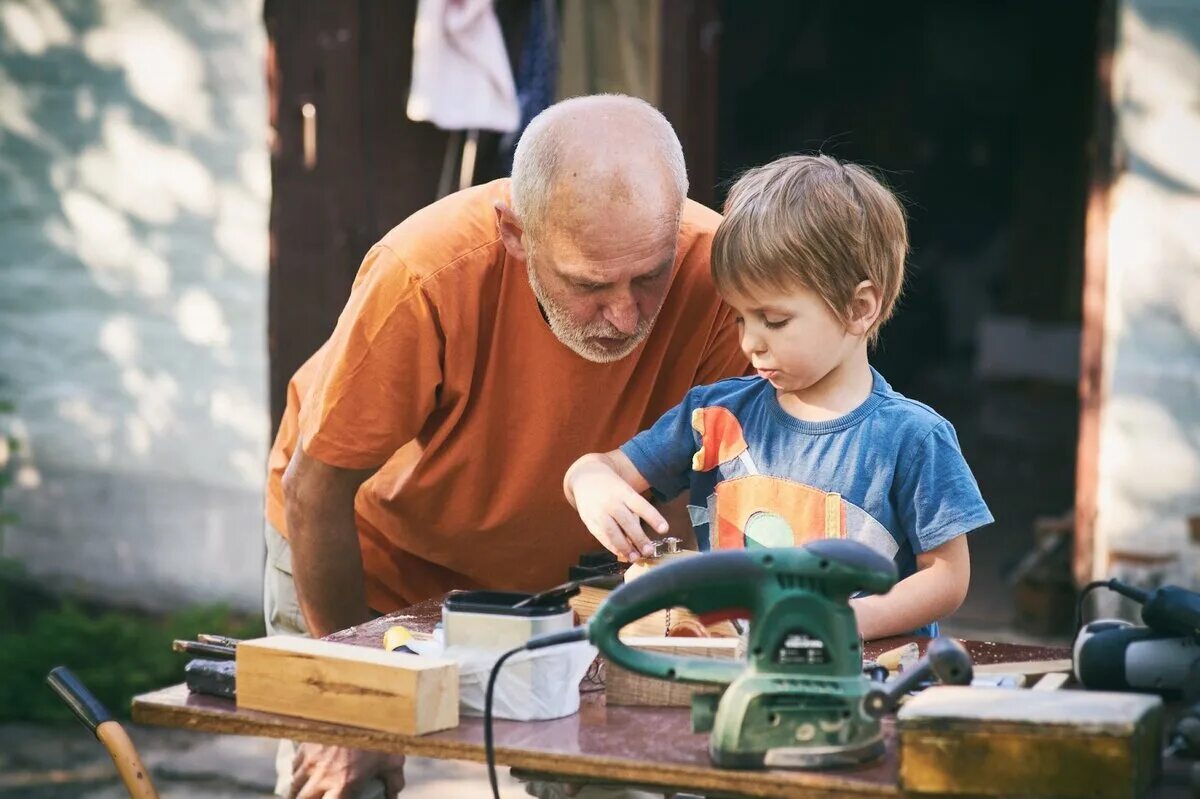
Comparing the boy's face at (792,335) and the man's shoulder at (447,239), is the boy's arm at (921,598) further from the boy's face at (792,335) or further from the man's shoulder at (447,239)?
the man's shoulder at (447,239)

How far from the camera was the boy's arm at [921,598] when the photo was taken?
94.2 inches

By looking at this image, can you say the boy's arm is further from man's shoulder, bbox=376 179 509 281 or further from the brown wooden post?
the brown wooden post

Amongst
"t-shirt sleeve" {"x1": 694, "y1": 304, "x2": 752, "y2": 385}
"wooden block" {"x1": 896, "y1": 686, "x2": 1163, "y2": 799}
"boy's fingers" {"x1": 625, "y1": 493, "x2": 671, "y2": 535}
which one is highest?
"t-shirt sleeve" {"x1": 694, "y1": 304, "x2": 752, "y2": 385}

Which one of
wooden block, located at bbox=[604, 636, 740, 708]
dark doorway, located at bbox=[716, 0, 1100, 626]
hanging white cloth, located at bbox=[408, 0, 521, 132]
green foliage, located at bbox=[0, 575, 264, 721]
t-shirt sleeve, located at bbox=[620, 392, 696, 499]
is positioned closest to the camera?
wooden block, located at bbox=[604, 636, 740, 708]

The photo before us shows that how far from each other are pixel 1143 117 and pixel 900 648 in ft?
10.5

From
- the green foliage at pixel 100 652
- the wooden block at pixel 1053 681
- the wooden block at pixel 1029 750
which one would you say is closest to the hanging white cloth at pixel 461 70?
the green foliage at pixel 100 652

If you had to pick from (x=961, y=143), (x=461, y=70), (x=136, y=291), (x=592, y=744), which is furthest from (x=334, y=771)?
(x=961, y=143)

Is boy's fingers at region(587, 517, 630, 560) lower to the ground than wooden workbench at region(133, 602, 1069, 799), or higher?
higher

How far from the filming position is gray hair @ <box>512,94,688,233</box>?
2.75 m

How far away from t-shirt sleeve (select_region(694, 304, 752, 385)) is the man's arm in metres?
0.67

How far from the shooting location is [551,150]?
276cm

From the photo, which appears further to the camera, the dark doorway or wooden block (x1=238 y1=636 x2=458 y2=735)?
the dark doorway

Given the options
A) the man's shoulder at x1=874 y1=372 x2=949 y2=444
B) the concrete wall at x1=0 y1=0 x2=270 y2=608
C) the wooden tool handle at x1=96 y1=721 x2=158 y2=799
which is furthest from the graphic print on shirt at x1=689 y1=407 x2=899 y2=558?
the concrete wall at x1=0 y1=0 x2=270 y2=608

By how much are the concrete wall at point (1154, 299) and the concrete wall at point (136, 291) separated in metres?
2.93
